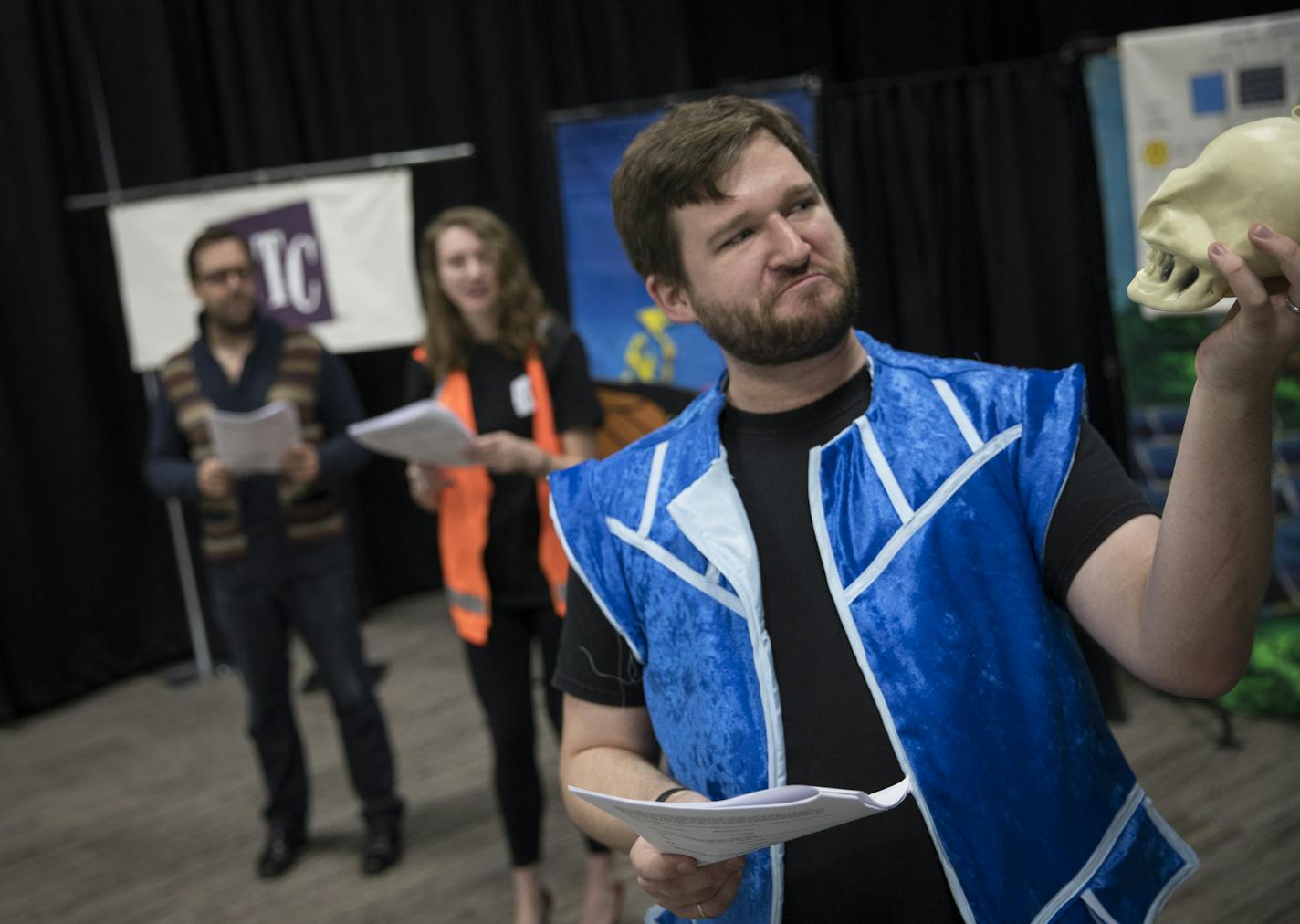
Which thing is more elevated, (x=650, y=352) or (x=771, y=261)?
(x=771, y=261)

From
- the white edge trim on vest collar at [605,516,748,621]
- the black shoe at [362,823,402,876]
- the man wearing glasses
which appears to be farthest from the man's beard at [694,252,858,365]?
the black shoe at [362,823,402,876]

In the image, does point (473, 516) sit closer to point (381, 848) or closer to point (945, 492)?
point (381, 848)

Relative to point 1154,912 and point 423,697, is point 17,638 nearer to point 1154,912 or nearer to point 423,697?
point 423,697

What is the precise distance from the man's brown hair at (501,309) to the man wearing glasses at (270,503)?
0.46m

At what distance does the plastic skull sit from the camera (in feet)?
2.98

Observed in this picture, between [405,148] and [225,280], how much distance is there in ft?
9.16

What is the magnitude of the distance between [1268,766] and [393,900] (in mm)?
2175

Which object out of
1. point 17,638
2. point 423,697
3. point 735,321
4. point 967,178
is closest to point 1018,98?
point 967,178

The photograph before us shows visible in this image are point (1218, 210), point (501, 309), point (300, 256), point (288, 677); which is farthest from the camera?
point (300, 256)

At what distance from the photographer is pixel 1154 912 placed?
1.21m

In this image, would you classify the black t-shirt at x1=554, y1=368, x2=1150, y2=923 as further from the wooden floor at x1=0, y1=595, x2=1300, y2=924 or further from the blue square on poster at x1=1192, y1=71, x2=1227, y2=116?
the blue square on poster at x1=1192, y1=71, x2=1227, y2=116

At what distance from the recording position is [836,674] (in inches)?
48.1

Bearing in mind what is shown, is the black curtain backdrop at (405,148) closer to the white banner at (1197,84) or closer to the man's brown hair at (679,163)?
the white banner at (1197,84)

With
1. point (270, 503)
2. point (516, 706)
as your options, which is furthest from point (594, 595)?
point (270, 503)
